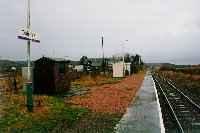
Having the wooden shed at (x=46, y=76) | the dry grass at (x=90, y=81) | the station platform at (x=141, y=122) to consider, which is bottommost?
the dry grass at (x=90, y=81)

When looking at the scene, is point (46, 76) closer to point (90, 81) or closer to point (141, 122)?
point (141, 122)

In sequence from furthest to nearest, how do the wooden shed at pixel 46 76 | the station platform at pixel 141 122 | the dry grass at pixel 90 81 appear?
the dry grass at pixel 90 81, the wooden shed at pixel 46 76, the station platform at pixel 141 122

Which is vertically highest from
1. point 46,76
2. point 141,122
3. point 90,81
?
point 46,76

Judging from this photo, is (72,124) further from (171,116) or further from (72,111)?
(171,116)

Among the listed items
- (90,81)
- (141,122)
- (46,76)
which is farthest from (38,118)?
(90,81)

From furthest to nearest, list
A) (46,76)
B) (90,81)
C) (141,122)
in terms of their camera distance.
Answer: (90,81) → (46,76) → (141,122)

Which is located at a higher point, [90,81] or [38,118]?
[38,118]

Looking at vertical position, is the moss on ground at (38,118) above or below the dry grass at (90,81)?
above

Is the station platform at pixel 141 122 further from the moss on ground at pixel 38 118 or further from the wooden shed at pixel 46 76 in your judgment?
the wooden shed at pixel 46 76

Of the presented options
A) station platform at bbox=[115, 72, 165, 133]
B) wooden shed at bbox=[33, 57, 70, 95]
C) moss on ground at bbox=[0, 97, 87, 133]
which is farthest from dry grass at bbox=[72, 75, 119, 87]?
moss on ground at bbox=[0, 97, 87, 133]

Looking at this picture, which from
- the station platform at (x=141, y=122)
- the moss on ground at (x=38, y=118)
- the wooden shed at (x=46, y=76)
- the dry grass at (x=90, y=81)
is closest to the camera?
the station platform at (x=141, y=122)

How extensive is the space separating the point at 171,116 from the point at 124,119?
12.4ft

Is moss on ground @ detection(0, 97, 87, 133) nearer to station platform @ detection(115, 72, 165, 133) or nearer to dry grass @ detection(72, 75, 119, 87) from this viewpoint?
station platform @ detection(115, 72, 165, 133)

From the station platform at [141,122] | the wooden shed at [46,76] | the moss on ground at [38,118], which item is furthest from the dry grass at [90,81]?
the moss on ground at [38,118]
